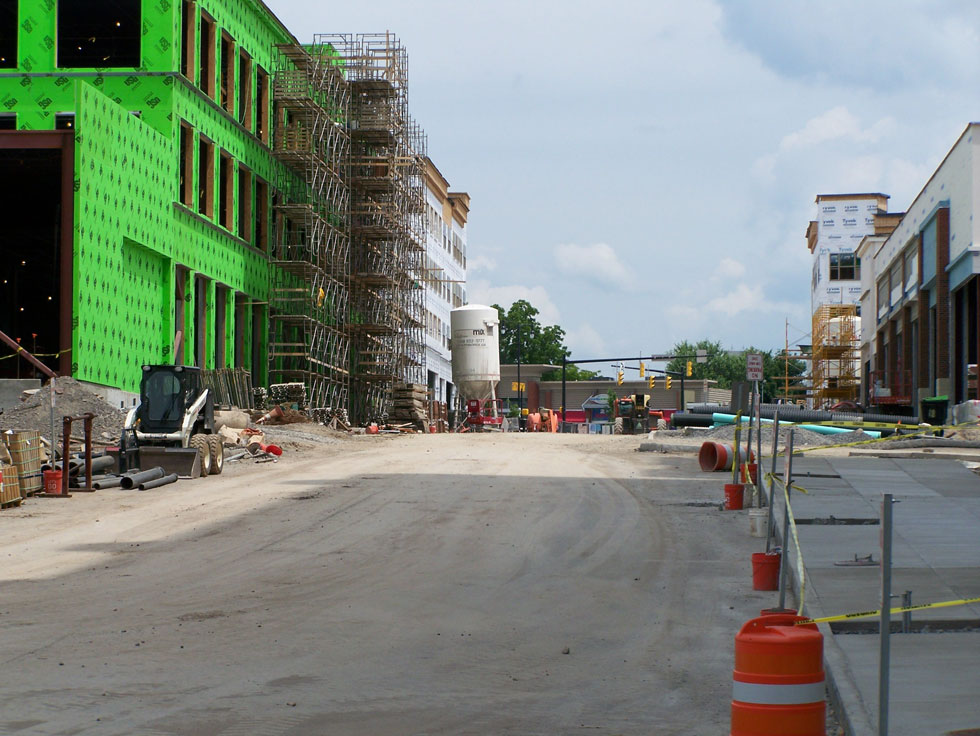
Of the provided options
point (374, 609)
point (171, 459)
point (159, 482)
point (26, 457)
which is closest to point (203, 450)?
point (171, 459)

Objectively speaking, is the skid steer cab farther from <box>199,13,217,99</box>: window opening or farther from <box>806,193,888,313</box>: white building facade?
<box>806,193,888,313</box>: white building facade

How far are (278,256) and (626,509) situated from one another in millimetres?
34408

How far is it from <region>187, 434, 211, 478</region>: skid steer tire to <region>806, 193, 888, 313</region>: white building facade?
264ft

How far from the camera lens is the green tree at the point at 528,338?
14825 cm

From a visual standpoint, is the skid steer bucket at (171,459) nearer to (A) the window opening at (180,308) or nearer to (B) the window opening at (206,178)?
(A) the window opening at (180,308)

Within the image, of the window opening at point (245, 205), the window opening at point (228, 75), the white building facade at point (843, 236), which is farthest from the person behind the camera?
the white building facade at point (843, 236)

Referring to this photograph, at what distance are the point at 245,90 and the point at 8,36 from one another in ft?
33.4

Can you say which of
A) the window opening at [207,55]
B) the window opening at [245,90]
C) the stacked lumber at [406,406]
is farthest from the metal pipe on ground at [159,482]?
the stacked lumber at [406,406]

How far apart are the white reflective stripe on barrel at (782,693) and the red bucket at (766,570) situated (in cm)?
725

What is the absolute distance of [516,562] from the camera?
1697 cm

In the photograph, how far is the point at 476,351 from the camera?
63.1 metres

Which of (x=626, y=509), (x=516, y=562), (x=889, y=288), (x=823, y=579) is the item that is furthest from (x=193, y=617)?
(x=889, y=288)

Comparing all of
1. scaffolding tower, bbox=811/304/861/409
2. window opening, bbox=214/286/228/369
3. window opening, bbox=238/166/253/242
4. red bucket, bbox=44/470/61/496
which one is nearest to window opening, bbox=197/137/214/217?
window opening, bbox=214/286/228/369

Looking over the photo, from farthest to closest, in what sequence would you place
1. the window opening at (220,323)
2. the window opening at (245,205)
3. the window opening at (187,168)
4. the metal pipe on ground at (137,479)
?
the window opening at (245,205)
the window opening at (220,323)
the window opening at (187,168)
the metal pipe on ground at (137,479)
